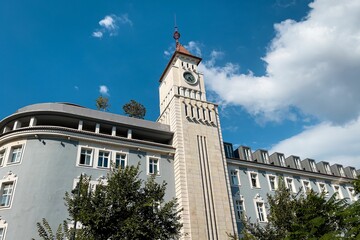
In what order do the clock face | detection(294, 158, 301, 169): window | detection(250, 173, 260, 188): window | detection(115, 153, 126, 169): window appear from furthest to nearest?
1. detection(294, 158, 301, 169): window
2. the clock face
3. detection(250, 173, 260, 188): window
4. detection(115, 153, 126, 169): window

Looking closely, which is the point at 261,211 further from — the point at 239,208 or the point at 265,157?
the point at 265,157

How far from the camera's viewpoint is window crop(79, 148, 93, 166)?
94.2ft

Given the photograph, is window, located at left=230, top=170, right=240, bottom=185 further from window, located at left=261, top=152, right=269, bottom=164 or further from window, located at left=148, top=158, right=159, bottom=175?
window, located at left=148, top=158, right=159, bottom=175

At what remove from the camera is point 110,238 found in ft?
58.2

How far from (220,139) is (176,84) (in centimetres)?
883

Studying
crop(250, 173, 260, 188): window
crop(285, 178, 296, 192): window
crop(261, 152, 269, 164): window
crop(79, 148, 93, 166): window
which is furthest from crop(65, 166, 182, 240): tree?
crop(285, 178, 296, 192): window

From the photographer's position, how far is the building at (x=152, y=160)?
25781mm

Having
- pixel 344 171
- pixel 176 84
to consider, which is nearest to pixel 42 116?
pixel 176 84

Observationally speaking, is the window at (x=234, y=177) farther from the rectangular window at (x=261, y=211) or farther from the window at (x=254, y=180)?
the rectangular window at (x=261, y=211)

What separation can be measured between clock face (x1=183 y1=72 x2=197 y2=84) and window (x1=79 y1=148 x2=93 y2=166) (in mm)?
16087

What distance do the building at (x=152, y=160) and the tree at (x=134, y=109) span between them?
12518mm

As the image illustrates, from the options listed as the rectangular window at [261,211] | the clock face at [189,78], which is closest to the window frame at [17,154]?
the clock face at [189,78]

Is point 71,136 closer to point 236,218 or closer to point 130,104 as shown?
point 236,218

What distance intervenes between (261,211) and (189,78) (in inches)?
724
